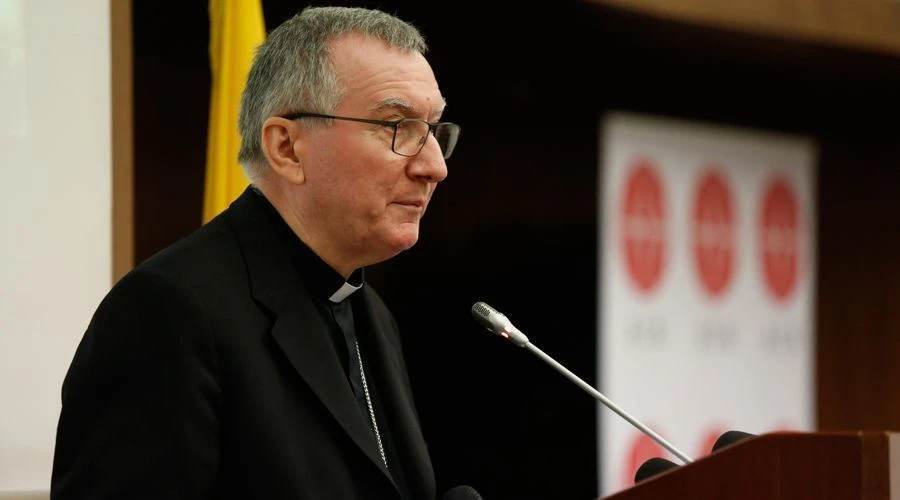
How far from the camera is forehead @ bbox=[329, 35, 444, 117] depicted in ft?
6.57

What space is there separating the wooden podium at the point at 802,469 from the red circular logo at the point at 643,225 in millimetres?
3982

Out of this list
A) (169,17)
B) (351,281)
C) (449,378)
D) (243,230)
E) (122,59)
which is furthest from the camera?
(449,378)

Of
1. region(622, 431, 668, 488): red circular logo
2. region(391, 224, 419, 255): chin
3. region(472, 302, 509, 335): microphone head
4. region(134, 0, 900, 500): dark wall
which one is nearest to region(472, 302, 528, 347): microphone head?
region(472, 302, 509, 335): microphone head

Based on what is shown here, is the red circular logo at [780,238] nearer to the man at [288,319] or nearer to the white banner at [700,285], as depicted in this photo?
the white banner at [700,285]

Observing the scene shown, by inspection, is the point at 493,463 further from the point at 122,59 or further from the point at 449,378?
the point at 122,59

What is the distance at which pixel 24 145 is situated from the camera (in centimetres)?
277

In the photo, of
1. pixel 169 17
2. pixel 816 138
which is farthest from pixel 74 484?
pixel 816 138

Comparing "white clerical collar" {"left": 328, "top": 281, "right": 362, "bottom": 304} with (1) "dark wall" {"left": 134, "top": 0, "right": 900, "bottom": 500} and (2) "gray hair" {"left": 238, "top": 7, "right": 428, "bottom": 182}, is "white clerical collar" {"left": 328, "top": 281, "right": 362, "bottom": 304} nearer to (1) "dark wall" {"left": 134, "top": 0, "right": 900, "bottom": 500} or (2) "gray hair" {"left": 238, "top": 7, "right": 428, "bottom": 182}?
(2) "gray hair" {"left": 238, "top": 7, "right": 428, "bottom": 182}

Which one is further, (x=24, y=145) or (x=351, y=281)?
(x=24, y=145)

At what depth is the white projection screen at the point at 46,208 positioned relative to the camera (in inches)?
107

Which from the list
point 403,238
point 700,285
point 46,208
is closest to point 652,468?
point 403,238

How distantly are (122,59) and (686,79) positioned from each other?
3690 millimetres

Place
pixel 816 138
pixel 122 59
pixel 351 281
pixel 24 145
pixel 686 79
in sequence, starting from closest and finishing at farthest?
1. pixel 351 281
2. pixel 24 145
3. pixel 122 59
4. pixel 686 79
5. pixel 816 138

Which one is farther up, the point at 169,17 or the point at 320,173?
the point at 169,17
